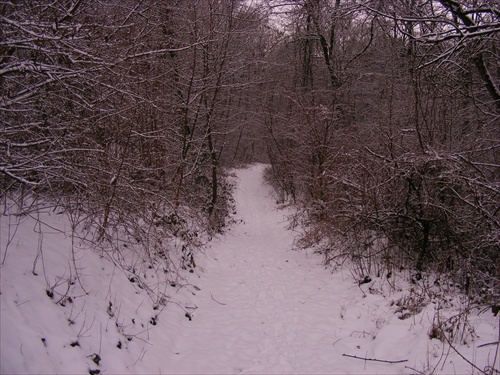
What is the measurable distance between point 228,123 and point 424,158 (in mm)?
8176

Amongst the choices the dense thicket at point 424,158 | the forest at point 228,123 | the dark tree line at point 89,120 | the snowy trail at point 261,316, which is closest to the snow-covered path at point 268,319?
the snowy trail at point 261,316

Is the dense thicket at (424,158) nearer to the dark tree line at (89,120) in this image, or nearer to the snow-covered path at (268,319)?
the snow-covered path at (268,319)

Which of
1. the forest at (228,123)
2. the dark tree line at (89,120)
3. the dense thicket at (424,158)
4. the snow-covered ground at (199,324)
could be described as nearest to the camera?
the snow-covered ground at (199,324)

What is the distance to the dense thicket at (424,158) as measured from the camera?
484 centimetres

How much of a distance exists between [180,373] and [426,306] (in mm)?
3423

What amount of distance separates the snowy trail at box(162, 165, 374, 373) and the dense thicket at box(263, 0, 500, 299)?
96cm

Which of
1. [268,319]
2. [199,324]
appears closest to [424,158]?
[268,319]

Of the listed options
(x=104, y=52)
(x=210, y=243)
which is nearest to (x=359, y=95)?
(x=210, y=243)

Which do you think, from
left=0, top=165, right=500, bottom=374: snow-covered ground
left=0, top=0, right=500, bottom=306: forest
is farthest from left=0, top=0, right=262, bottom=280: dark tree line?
left=0, top=165, right=500, bottom=374: snow-covered ground

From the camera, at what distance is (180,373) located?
3930 mm

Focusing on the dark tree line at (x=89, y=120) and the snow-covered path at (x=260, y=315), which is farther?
the snow-covered path at (x=260, y=315)

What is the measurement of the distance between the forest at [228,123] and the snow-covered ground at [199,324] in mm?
513

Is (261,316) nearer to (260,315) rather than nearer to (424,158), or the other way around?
(260,315)

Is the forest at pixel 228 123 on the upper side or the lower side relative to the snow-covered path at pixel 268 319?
upper
